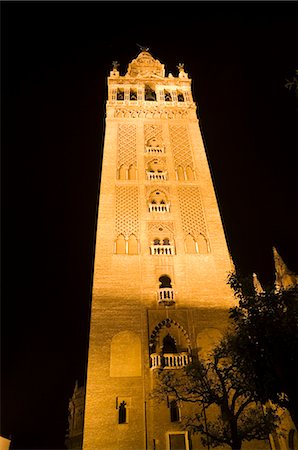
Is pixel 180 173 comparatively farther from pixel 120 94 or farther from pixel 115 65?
pixel 115 65

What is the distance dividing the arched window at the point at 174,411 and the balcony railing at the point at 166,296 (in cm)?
406

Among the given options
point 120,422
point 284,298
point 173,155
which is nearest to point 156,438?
point 120,422

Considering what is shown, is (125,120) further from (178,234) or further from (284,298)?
(284,298)

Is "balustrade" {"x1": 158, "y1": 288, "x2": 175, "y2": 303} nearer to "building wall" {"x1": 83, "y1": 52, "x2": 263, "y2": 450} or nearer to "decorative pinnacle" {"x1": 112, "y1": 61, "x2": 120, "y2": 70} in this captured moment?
"building wall" {"x1": 83, "y1": 52, "x2": 263, "y2": 450}

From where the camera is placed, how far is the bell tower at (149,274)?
49.3 ft

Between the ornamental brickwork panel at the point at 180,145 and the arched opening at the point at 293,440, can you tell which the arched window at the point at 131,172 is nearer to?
the ornamental brickwork panel at the point at 180,145

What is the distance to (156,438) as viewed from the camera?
14609 mm

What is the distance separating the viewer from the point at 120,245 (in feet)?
65.7

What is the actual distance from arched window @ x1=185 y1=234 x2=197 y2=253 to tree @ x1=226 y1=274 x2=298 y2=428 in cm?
856

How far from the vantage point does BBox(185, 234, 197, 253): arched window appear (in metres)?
20.1

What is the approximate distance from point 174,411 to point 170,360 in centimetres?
187

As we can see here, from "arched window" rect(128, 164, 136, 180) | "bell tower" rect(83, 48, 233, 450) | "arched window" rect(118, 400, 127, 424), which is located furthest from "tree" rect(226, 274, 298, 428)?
"arched window" rect(128, 164, 136, 180)

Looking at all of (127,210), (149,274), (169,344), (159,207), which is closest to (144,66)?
Answer: (159,207)

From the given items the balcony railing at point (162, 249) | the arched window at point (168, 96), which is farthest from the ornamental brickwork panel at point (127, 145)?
the balcony railing at point (162, 249)
